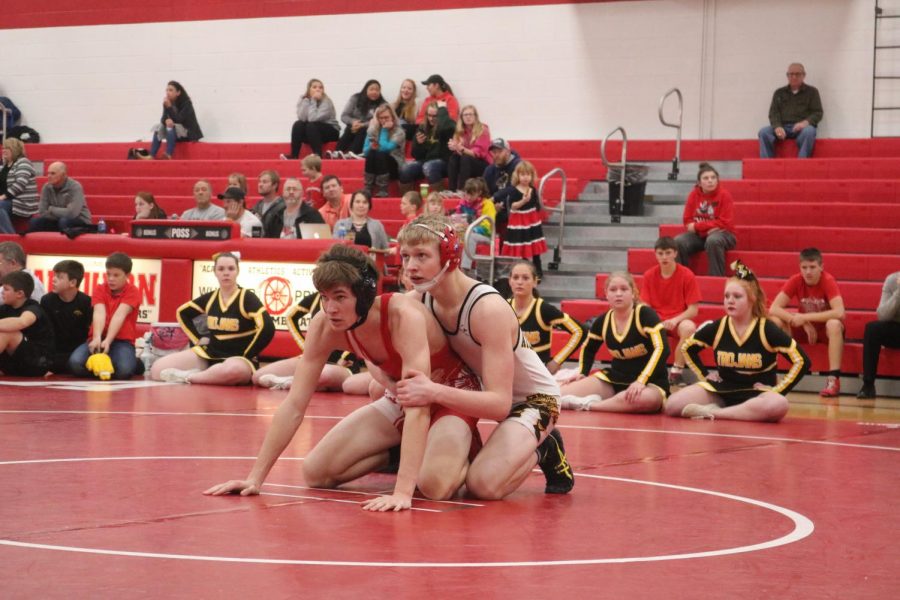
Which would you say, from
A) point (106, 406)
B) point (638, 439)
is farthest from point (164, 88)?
point (638, 439)

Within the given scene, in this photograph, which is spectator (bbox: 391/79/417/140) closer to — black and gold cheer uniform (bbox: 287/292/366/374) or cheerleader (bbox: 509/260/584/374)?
black and gold cheer uniform (bbox: 287/292/366/374)

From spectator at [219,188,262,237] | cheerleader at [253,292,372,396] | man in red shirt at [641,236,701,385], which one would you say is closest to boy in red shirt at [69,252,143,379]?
cheerleader at [253,292,372,396]

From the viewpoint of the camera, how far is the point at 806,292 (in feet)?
34.4

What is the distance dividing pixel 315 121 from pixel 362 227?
5090 millimetres

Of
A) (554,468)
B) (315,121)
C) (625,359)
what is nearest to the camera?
(554,468)

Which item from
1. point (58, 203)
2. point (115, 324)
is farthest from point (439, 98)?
point (115, 324)

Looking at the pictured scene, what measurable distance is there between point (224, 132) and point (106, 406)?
11.1 m

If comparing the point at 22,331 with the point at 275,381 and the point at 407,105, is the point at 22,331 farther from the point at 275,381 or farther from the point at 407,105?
the point at 407,105

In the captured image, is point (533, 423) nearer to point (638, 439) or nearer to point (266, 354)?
Answer: point (638, 439)

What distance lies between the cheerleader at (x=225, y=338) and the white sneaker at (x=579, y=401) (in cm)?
260

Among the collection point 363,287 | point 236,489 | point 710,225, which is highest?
point 710,225

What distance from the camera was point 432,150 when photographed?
48.6ft

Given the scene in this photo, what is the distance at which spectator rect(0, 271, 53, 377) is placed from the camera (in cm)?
998

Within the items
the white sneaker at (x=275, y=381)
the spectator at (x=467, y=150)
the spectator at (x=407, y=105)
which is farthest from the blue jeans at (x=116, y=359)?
the spectator at (x=407, y=105)
